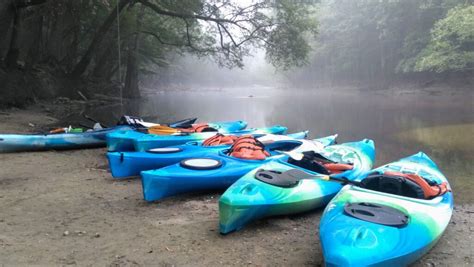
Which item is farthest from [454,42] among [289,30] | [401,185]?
[401,185]

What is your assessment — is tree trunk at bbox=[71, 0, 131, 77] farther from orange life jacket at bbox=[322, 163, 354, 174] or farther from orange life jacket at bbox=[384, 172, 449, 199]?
orange life jacket at bbox=[384, 172, 449, 199]

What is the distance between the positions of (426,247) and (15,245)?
3091 mm

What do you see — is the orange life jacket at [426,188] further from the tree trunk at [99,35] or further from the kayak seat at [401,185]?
the tree trunk at [99,35]

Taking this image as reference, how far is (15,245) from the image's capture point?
9.68ft

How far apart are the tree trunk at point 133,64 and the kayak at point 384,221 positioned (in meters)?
15.6

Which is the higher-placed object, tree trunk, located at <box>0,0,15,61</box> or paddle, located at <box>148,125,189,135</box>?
tree trunk, located at <box>0,0,15,61</box>

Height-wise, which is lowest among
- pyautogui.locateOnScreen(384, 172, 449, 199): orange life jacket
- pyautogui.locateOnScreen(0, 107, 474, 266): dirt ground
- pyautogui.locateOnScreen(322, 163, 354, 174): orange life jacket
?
pyautogui.locateOnScreen(0, 107, 474, 266): dirt ground

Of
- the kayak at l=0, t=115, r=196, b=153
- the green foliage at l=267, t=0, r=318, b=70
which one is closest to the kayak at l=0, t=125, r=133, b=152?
the kayak at l=0, t=115, r=196, b=153

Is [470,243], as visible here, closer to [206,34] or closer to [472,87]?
[206,34]

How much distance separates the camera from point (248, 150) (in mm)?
5105

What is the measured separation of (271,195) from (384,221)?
1085 millimetres

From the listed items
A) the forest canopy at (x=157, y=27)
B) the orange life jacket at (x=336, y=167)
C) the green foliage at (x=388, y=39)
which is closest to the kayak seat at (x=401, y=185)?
the orange life jacket at (x=336, y=167)

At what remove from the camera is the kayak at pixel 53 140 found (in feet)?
21.1

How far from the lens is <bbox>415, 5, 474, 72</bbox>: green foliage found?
19.3 meters
